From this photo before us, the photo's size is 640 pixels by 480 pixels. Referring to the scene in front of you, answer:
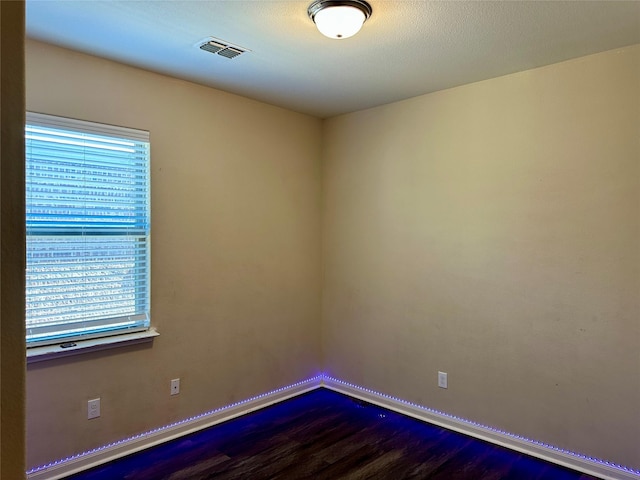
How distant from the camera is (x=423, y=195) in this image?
340 centimetres

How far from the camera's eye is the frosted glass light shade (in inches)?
78.1

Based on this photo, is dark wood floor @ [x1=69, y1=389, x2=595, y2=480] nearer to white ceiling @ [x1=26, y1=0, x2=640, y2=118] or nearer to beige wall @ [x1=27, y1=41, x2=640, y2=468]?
beige wall @ [x1=27, y1=41, x2=640, y2=468]

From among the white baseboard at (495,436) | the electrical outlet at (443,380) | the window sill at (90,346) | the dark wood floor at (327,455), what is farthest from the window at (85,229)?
the electrical outlet at (443,380)

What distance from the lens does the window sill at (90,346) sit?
2432 mm

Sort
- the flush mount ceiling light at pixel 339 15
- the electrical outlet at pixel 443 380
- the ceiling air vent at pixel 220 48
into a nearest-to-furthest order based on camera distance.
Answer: the flush mount ceiling light at pixel 339 15, the ceiling air vent at pixel 220 48, the electrical outlet at pixel 443 380

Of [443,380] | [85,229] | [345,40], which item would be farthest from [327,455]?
[345,40]

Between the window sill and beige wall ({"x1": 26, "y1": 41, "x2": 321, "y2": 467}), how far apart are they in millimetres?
53

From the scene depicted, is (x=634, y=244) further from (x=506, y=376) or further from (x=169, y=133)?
(x=169, y=133)

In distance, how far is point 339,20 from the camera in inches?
79.3

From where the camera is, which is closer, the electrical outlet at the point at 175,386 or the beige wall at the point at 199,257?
the beige wall at the point at 199,257

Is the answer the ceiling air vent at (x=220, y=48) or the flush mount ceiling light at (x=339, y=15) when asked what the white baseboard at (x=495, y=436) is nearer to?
the flush mount ceiling light at (x=339, y=15)

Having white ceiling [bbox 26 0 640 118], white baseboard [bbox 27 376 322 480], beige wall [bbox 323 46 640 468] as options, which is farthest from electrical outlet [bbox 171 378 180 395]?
white ceiling [bbox 26 0 640 118]

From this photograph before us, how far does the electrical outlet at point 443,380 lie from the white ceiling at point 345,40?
214 centimetres

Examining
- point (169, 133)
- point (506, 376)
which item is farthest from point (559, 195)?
point (169, 133)
